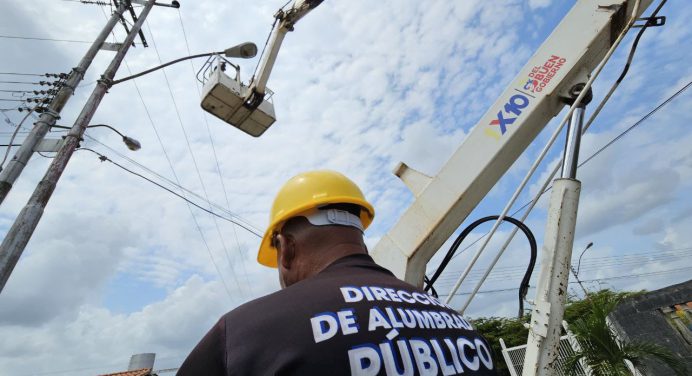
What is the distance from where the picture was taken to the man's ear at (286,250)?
1688 mm

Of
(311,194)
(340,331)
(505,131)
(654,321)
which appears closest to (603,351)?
(654,321)

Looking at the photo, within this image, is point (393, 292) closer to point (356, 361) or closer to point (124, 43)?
point (356, 361)

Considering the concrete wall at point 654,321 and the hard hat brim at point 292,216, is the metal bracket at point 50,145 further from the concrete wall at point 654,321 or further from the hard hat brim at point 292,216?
the concrete wall at point 654,321

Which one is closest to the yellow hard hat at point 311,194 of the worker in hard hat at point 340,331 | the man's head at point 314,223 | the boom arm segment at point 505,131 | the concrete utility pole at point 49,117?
the man's head at point 314,223

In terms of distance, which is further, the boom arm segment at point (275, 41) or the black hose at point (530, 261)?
the boom arm segment at point (275, 41)

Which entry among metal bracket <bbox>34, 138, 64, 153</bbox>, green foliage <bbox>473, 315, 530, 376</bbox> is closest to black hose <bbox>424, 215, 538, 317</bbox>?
metal bracket <bbox>34, 138, 64, 153</bbox>

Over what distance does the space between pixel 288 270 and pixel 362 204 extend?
1.90ft

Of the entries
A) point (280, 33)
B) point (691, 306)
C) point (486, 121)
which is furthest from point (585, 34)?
point (691, 306)

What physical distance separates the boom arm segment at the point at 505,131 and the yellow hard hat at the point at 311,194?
0.79m

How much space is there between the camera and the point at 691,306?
29.0ft

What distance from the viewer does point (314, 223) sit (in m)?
1.78

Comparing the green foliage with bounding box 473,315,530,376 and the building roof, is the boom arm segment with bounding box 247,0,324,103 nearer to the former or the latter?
the building roof

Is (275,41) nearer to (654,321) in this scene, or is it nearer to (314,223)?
(314,223)

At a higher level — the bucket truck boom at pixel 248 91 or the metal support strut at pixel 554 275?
the bucket truck boom at pixel 248 91
